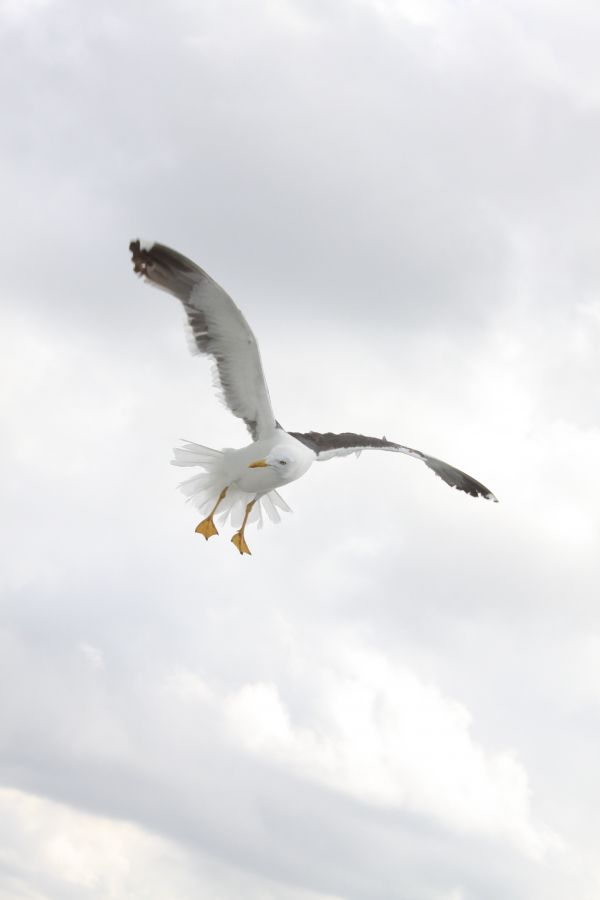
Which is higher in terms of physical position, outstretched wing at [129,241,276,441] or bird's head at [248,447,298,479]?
outstretched wing at [129,241,276,441]

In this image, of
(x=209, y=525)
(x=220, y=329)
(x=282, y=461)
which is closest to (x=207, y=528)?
(x=209, y=525)

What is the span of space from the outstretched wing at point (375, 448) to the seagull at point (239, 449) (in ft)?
0.09

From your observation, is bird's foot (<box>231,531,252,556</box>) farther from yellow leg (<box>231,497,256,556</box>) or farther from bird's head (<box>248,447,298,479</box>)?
bird's head (<box>248,447,298,479</box>)

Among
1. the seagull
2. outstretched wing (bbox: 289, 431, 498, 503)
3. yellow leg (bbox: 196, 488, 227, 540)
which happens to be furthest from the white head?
yellow leg (bbox: 196, 488, 227, 540)

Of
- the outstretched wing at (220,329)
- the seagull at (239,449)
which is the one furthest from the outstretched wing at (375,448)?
the outstretched wing at (220,329)

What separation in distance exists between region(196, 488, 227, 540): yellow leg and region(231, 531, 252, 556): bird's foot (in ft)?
1.79

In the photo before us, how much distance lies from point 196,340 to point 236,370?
3.67 ft

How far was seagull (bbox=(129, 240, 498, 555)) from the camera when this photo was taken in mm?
26906

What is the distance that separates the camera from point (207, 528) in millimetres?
30031

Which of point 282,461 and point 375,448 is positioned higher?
point 375,448

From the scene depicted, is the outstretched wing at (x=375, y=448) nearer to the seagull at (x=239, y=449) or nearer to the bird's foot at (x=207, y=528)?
the seagull at (x=239, y=449)

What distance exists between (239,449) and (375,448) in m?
3.39

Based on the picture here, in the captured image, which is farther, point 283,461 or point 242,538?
point 242,538

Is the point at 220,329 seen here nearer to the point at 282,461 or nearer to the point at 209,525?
the point at 282,461
